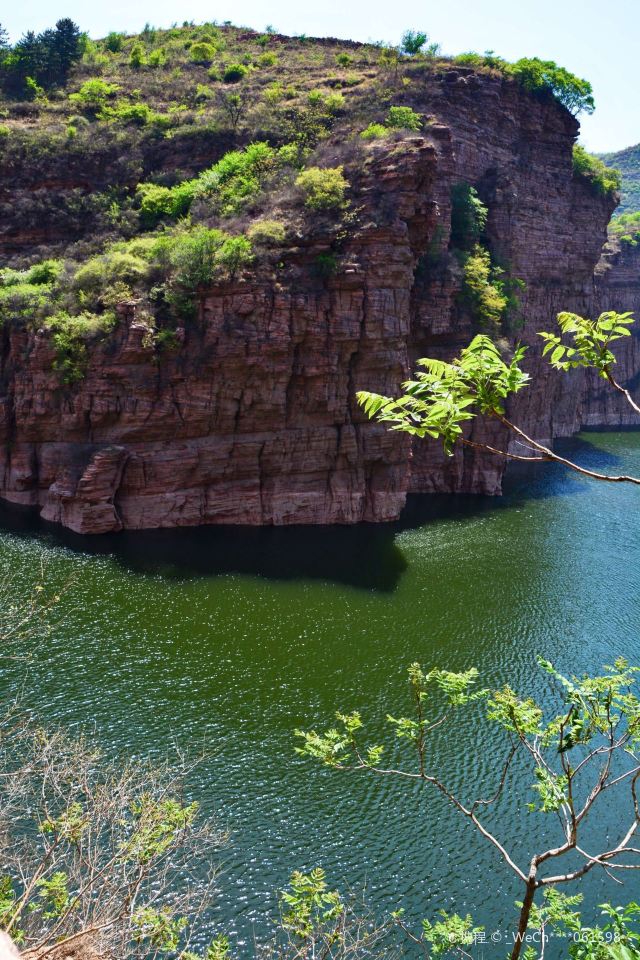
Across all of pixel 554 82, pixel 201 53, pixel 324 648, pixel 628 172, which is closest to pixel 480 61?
pixel 554 82

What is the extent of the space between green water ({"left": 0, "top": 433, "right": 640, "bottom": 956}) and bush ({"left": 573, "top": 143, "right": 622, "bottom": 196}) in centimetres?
2555

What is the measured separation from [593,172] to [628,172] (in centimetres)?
8056

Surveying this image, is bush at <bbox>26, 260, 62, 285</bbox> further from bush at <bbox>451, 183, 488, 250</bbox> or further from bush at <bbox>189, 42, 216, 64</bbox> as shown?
bush at <bbox>189, 42, 216, 64</bbox>

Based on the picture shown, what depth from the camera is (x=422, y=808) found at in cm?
1380

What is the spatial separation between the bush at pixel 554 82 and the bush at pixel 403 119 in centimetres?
1191

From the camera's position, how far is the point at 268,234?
92.6ft

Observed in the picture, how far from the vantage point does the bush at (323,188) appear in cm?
2822

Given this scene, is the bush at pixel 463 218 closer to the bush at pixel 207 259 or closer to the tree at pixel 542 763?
the bush at pixel 207 259

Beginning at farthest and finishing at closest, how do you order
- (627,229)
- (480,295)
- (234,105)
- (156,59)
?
(627,229) → (156,59) → (234,105) → (480,295)

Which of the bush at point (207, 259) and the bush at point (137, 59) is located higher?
the bush at point (137, 59)

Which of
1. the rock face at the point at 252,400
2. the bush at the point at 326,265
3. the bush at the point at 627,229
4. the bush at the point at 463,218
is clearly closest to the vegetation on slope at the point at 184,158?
the bush at the point at 326,265

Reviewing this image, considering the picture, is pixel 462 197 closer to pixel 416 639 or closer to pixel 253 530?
pixel 253 530

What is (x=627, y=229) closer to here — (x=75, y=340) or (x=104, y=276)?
(x=104, y=276)

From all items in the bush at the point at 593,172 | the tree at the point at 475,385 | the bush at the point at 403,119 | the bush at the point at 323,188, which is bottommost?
the tree at the point at 475,385
